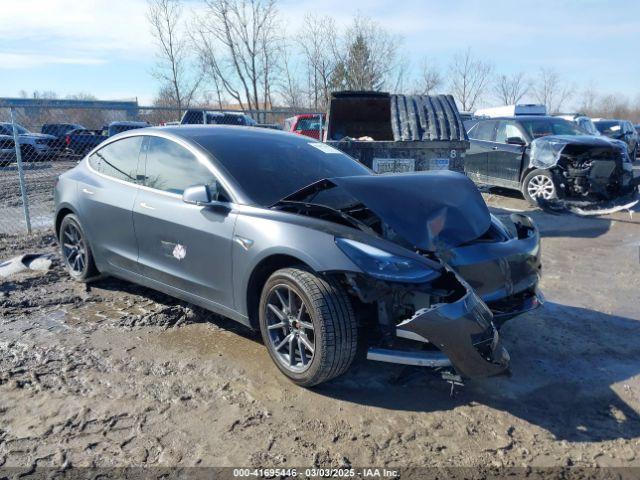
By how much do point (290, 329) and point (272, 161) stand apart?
149 cm

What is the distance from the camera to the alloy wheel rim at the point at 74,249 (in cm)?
524

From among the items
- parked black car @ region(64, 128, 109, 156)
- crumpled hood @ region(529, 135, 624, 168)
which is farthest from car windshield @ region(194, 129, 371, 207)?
parked black car @ region(64, 128, 109, 156)

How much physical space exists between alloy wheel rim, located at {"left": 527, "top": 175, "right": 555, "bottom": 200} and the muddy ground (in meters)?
5.62

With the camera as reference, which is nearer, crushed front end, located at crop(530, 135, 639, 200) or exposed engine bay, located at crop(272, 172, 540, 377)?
exposed engine bay, located at crop(272, 172, 540, 377)

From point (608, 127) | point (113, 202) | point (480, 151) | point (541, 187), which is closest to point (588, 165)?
point (541, 187)

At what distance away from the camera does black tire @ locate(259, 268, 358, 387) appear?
3.10 meters

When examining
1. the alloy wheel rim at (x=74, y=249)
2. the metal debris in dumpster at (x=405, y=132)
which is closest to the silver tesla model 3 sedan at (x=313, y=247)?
the alloy wheel rim at (x=74, y=249)

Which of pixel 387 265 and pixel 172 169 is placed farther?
pixel 172 169

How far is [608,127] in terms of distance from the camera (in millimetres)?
21000

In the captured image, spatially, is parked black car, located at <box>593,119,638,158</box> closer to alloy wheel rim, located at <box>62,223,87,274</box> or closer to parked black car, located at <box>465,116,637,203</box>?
parked black car, located at <box>465,116,637,203</box>

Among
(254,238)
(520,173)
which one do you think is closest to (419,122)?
(520,173)

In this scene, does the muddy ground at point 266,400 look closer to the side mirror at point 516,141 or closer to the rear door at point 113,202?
the rear door at point 113,202

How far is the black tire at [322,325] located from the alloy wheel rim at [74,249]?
2.76 m

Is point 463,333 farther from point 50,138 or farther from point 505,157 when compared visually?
point 50,138
